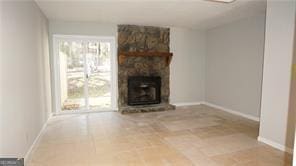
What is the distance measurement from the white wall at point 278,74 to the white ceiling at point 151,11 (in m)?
0.69

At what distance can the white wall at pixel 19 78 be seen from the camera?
209 centimetres

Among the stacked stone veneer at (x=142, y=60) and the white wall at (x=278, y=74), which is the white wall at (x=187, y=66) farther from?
the white wall at (x=278, y=74)

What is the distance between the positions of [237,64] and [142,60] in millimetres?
2579

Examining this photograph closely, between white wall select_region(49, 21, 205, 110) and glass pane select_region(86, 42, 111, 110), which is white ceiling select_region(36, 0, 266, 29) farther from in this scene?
white wall select_region(49, 21, 205, 110)

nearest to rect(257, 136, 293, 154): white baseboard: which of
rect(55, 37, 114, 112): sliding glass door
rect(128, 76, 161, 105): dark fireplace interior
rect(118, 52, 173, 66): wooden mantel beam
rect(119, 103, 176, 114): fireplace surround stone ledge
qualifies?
rect(119, 103, 176, 114): fireplace surround stone ledge

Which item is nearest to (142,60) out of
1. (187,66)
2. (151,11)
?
(187,66)

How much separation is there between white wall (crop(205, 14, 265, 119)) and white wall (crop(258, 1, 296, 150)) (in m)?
1.41

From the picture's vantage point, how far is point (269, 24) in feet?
10.3

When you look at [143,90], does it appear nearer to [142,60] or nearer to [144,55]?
[142,60]

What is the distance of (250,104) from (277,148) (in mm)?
1811

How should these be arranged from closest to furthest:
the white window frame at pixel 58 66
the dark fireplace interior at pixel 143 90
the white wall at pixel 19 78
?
the white wall at pixel 19 78 → the white window frame at pixel 58 66 → the dark fireplace interior at pixel 143 90

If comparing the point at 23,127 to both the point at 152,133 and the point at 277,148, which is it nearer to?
the point at 152,133

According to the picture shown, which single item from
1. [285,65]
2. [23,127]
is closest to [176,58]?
[285,65]

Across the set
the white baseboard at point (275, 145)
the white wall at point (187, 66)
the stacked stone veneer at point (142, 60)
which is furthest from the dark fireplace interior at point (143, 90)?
the white baseboard at point (275, 145)
